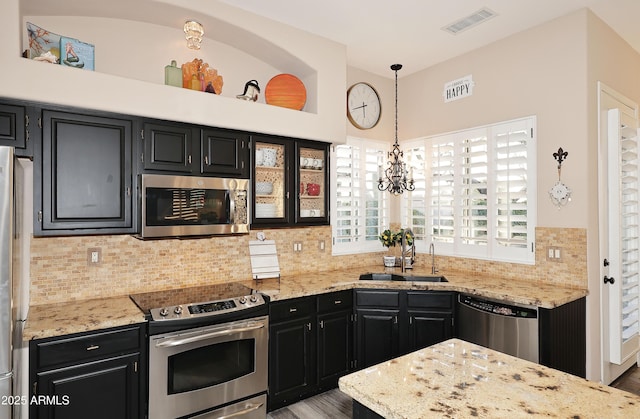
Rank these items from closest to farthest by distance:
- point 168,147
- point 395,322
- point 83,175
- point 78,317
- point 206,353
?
1. point 78,317
2. point 83,175
3. point 206,353
4. point 168,147
5. point 395,322

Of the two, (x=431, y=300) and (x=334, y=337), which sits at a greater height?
(x=431, y=300)

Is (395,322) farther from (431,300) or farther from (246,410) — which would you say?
(246,410)

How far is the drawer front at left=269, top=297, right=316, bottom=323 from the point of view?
292 centimetres

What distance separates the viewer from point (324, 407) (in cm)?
303

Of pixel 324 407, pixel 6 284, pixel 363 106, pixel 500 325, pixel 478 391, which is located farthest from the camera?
pixel 363 106

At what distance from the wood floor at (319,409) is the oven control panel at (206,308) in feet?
3.03

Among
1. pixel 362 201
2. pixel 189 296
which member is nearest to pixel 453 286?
pixel 362 201

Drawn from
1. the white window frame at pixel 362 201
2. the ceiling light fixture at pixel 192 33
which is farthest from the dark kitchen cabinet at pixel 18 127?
the white window frame at pixel 362 201

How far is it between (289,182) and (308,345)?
4.60 feet

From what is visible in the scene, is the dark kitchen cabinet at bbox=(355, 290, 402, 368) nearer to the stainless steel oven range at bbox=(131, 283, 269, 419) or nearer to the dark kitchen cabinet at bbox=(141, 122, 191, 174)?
the stainless steel oven range at bbox=(131, 283, 269, 419)

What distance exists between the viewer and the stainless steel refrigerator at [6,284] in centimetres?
182

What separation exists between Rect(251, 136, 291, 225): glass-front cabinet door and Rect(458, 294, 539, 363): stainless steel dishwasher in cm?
174

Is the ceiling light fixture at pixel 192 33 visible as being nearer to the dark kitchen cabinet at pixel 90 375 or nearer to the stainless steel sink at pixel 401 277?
the dark kitchen cabinet at pixel 90 375

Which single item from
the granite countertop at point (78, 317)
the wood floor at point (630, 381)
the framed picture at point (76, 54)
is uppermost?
the framed picture at point (76, 54)
